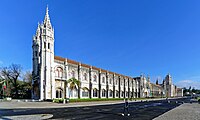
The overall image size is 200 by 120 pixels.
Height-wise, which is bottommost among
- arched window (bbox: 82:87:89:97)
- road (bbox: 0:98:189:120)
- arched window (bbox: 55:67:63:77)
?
arched window (bbox: 82:87:89:97)

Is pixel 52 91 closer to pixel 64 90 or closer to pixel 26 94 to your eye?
pixel 64 90

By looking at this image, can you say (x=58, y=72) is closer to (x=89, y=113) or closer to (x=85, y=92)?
(x=85, y=92)

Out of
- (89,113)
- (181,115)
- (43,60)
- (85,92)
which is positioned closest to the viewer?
(181,115)

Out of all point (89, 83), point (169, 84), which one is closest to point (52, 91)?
point (89, 83)

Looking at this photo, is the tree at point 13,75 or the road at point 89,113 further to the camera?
the tree at point 13,75

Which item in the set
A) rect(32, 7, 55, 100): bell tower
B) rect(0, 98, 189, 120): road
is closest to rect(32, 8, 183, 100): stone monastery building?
rect(32, 7, 55, 100): bell tower

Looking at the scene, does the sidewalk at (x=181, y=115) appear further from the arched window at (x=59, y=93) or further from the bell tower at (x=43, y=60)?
the arched window at (x=59, y=93)

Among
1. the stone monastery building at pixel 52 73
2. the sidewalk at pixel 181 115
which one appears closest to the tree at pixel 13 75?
the stone monastery building at pixel 52 73

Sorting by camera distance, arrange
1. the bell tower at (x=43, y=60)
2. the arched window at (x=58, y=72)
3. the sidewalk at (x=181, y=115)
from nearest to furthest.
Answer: the sidewalk at (x=181, y=115)
the bell tower at (x=43, y=60)
the arched window at (x=58, y=72)

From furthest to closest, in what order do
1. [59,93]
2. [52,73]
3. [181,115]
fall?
[59,93] → [52,73] → [181,115]

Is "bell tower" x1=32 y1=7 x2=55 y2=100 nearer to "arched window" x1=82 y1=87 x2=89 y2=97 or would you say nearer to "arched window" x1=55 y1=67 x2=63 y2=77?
"arched window" x1=55 y1=67 x2=63 y2=77

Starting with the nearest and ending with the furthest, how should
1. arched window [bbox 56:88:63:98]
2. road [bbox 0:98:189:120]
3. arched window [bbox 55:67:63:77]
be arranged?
road [bbox 0:98:189:120] < arched window [bbox 56:88:63:98] < arched window [bbox 55:67:63:77]

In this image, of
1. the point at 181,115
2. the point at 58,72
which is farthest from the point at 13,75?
the point at 181,115

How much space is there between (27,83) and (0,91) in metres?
10.1
